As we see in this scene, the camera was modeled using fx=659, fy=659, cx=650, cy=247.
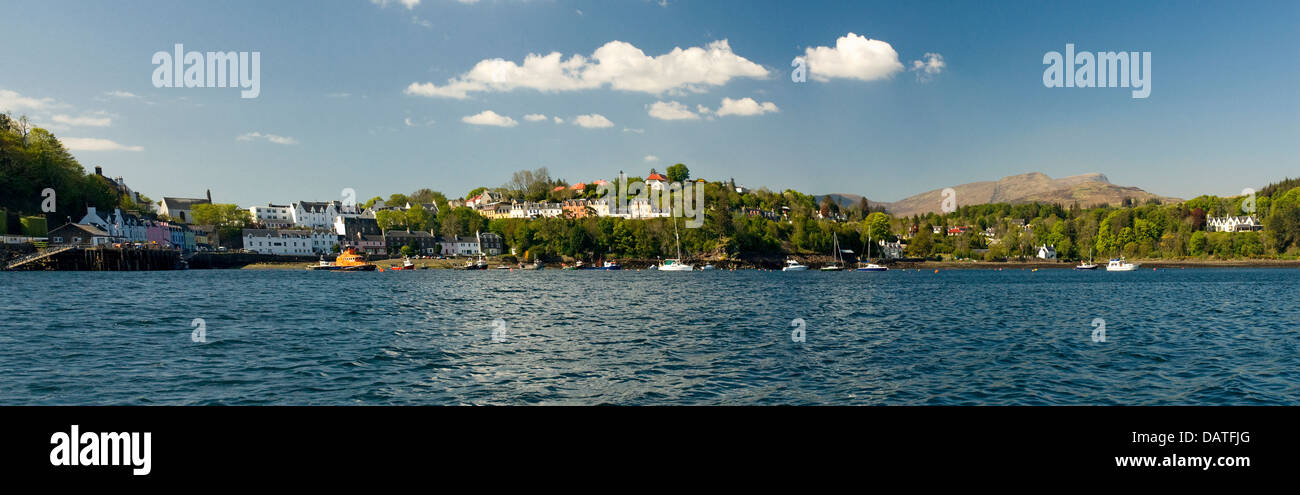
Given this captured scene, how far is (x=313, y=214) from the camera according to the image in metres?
172

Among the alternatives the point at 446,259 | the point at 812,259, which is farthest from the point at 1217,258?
the point at 446,259

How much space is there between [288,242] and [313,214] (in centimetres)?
→ 2680

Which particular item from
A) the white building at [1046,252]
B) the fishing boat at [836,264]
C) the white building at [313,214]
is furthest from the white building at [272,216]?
the white building at [1046,252]

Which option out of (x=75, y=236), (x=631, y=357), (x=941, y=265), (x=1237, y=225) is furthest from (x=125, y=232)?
(x=1237, y=225)

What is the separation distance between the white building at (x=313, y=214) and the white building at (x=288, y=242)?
54.9 ft

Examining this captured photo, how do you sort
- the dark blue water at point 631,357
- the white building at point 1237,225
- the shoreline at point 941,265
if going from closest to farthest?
the dark blue water at point 631,357, the shoreline at point 941,265, the white building at point 1237,225

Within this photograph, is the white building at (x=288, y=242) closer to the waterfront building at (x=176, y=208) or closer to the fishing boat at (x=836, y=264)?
the waterfront building at (x=176, y=208)

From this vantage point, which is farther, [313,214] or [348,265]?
[313,214]

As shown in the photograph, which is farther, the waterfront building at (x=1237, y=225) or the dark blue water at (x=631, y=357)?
the waterfront building at (x=1237, y=225)

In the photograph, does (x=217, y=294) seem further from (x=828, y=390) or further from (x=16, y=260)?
(x=16, y=260)

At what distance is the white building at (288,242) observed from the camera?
143250 millimetres

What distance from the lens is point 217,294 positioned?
49219mm

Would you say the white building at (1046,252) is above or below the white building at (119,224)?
below

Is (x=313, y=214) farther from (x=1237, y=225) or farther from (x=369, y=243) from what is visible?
(x=1237, y=225)
